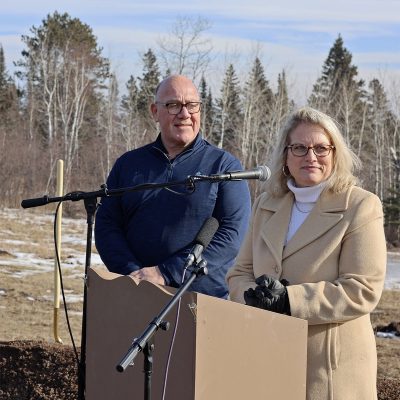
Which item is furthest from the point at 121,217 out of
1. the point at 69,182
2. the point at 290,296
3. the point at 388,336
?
the point at 69,182

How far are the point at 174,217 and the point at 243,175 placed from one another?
1281mm

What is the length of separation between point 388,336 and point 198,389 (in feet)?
24.7

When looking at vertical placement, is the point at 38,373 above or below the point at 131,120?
below

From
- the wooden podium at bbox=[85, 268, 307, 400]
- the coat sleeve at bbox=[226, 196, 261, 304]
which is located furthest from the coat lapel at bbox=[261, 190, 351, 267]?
the wooden podium at bbox=[85, 268, 307, 400]

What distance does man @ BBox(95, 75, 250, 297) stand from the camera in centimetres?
455

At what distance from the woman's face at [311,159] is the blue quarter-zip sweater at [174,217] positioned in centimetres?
97

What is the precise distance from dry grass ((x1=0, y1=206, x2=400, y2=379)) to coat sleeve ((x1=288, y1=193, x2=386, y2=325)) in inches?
177

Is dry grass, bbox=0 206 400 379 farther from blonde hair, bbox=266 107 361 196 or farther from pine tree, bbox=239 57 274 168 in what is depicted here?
pine tree, bbox=239 57 274 168

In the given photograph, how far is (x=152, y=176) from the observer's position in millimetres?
4746

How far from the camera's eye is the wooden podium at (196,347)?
2.65 meters

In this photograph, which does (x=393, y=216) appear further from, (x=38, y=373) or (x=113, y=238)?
(x=113, y=238)

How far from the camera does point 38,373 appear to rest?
6.53m

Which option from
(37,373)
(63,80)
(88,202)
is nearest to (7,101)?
(63,80)

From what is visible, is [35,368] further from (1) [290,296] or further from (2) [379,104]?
(2) [379,104]
